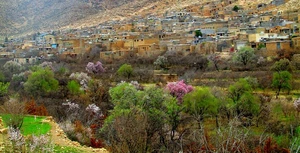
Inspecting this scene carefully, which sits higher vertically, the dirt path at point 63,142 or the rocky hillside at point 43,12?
the rocky hillside at point 43,12

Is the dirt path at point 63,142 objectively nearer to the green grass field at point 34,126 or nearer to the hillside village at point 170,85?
the hillside village at point 170,85

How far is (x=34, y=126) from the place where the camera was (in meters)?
12.5

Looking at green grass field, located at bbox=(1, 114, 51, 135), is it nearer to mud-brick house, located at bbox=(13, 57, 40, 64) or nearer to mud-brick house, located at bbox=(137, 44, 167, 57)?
mud-brick house, located at bbox=(137, 44, 167, 57)

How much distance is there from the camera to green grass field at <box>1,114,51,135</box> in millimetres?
11617

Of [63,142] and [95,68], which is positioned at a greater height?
[63,142]

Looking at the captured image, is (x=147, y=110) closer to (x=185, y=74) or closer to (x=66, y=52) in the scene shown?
(x=185, y=74)

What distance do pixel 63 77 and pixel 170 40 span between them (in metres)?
9.92

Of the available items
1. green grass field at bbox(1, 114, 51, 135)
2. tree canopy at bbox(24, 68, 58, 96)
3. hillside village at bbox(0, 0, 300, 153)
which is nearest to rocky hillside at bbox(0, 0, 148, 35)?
hillside village at bbox(0, 0, 300, 153)

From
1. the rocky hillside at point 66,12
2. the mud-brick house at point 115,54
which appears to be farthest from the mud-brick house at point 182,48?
the rocky hillside at point 66,12

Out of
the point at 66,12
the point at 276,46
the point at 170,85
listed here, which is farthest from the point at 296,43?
the point at 66,12

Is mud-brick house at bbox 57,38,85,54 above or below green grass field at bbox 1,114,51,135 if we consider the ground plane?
below

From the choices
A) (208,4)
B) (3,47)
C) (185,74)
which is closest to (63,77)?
(185,74)

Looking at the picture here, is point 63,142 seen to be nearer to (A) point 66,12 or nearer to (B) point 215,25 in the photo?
(B) point 215,25

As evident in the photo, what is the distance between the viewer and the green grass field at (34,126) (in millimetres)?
11617
